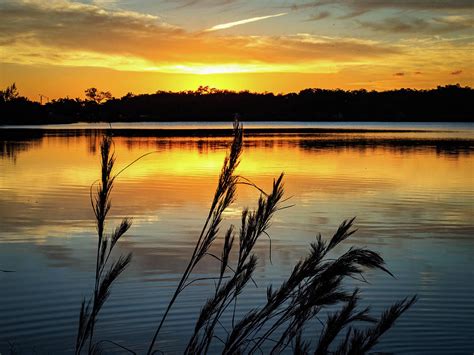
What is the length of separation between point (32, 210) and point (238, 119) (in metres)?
18.1

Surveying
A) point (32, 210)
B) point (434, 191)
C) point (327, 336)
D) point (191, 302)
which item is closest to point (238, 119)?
point (327, 336)

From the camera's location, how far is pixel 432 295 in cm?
1086

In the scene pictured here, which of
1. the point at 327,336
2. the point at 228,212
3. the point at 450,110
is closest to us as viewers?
the point at 327,336

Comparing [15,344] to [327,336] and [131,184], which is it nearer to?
[327,336]

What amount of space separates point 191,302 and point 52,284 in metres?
2.69

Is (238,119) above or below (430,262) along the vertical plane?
above

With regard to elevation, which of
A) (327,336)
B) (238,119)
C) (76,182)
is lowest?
(76,182)

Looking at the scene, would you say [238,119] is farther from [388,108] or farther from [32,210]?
[388,108]

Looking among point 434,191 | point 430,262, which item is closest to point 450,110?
point 434,191

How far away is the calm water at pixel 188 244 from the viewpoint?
893cm

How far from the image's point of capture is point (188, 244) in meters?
15.1

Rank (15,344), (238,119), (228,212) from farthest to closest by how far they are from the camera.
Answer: (228,212), (15,344), (238,119)

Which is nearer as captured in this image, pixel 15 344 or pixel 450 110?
pixel 15 344

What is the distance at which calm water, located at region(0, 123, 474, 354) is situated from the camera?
8.93 metres
